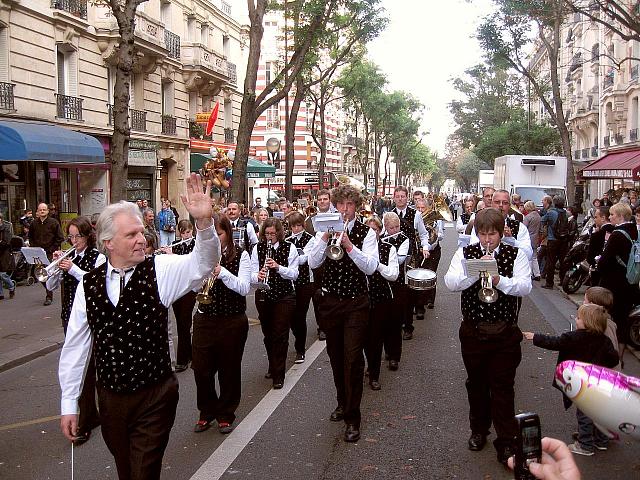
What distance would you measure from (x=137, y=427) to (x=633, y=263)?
6.78 meters

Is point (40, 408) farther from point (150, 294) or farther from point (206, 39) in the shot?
point (206, 39)

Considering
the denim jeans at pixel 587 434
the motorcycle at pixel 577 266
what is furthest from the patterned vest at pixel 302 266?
the motorcycle at pixel 577 266

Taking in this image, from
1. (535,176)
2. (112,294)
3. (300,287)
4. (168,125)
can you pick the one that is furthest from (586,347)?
(168,125)

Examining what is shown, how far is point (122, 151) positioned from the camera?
12.2 metres

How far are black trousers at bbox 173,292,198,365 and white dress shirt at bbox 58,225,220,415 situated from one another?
421 cm

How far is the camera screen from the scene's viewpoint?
6.29ft

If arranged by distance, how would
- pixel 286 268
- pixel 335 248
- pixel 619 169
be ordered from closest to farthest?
pixel 335 248
pixel 286 268
pixel 619 169

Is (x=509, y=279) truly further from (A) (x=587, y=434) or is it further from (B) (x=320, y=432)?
(B) (x=320, y=432)

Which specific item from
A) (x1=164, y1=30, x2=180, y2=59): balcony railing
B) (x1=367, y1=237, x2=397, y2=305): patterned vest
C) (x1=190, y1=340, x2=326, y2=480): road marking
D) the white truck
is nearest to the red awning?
the white truck

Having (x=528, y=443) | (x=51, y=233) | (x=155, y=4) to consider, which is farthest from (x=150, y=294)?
(x=155, y=4)

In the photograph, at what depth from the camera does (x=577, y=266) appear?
44.1 ft

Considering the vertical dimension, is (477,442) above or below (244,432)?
above

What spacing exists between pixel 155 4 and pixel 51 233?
51.5 feet

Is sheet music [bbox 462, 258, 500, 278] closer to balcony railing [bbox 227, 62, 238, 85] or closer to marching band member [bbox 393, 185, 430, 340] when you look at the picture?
marching band member [bbox 393, 185, 430, 340]
